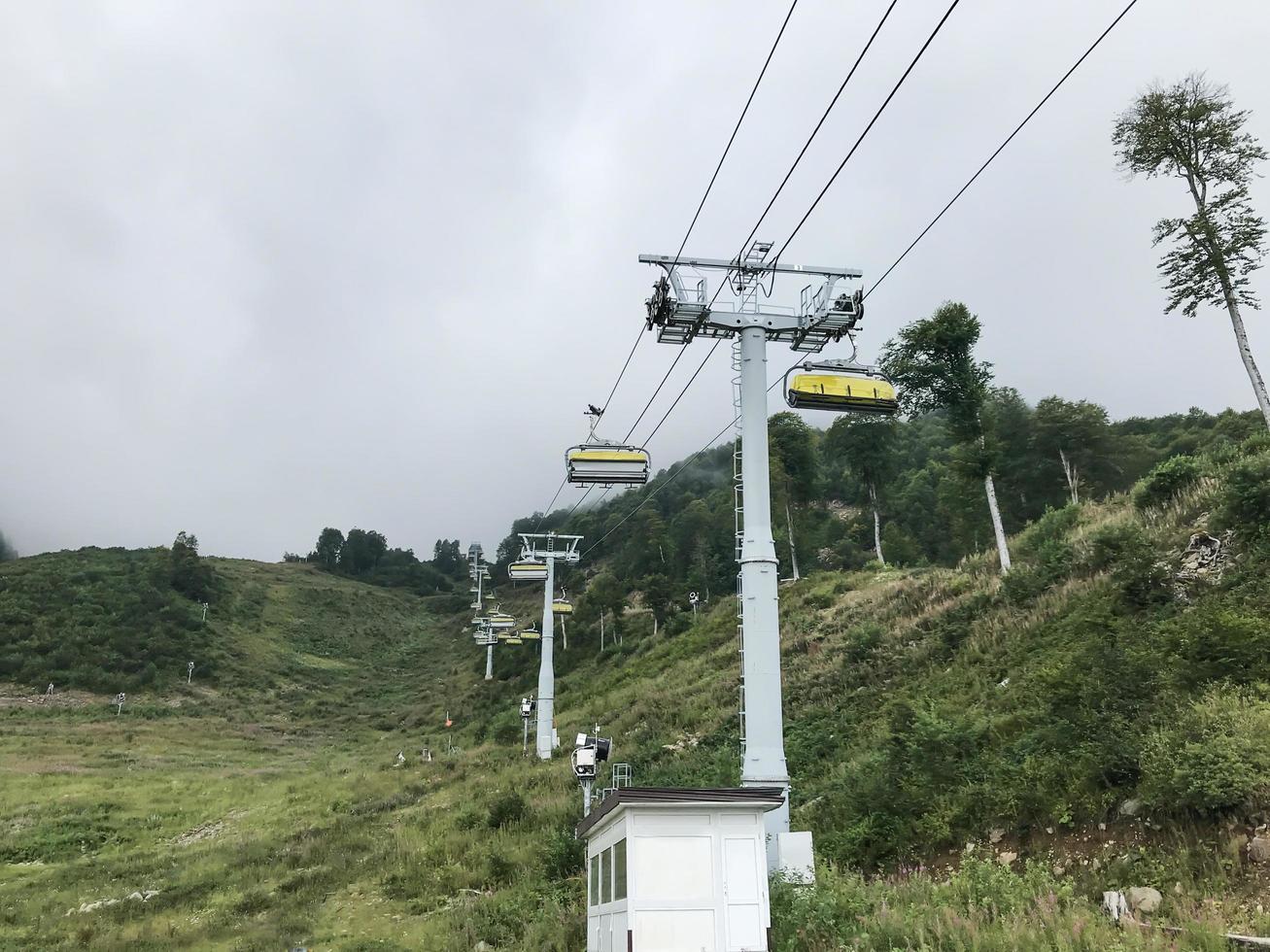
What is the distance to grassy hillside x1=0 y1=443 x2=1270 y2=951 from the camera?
32.5 ft

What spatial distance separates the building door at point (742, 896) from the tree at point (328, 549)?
16032 centimetres

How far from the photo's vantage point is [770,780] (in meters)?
11.9

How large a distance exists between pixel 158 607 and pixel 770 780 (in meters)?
89.9

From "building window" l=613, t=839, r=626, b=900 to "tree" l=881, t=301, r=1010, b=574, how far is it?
74.9 ft

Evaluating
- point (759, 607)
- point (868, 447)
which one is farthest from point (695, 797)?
point (868, 447)

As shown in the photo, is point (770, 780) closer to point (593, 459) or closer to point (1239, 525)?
point (593, 459)

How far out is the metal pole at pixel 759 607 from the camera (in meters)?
12.0

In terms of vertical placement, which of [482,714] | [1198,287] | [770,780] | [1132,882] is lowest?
[1132,882]

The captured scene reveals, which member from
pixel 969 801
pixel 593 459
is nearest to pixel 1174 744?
pixel 969 801

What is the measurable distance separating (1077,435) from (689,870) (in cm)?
5572

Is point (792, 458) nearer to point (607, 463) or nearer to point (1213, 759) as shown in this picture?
point (607, 463)

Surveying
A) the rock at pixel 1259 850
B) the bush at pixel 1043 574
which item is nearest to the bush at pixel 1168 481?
the bush at pixel 1043 574

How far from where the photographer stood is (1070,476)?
53.9m

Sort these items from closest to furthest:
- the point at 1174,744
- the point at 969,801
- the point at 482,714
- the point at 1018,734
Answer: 1. the point at 1174,744
2. the point at 969,801
3. the point at 1018,734
4. the point at 482,714
